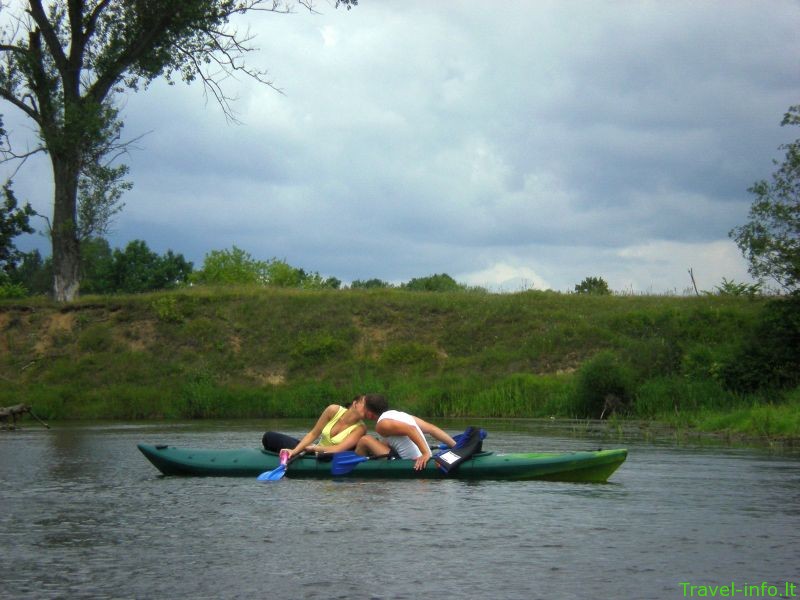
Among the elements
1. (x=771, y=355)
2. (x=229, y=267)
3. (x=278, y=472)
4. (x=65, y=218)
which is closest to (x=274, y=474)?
(x=278, y=472)

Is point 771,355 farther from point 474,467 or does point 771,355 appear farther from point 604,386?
point 474,467

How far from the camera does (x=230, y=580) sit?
729 cm

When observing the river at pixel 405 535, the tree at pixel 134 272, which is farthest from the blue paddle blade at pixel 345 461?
the tree at pixel 134 272

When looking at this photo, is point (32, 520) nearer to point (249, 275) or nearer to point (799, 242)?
point (799, 242)

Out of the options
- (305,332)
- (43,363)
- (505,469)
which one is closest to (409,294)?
(305,332)

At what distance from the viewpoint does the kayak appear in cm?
1197

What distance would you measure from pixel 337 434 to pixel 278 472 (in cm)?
94

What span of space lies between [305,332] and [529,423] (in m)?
12.8

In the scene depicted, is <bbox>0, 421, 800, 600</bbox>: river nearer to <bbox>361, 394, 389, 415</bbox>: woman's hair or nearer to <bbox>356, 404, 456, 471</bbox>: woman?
<bbox>356, 404, 456, 471</bbox>: woman

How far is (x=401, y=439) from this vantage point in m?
12.4

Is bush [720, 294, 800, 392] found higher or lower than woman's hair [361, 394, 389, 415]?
higher

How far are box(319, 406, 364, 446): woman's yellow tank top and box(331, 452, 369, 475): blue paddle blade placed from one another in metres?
0.45

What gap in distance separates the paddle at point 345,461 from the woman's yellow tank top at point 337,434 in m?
0.45

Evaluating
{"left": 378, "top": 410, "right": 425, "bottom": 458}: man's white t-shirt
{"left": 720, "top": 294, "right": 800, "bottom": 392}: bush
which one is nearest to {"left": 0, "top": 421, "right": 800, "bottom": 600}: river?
{"left": 378, "top": 410, "right": 425, "bottom": 458}: man's white t-shirt
